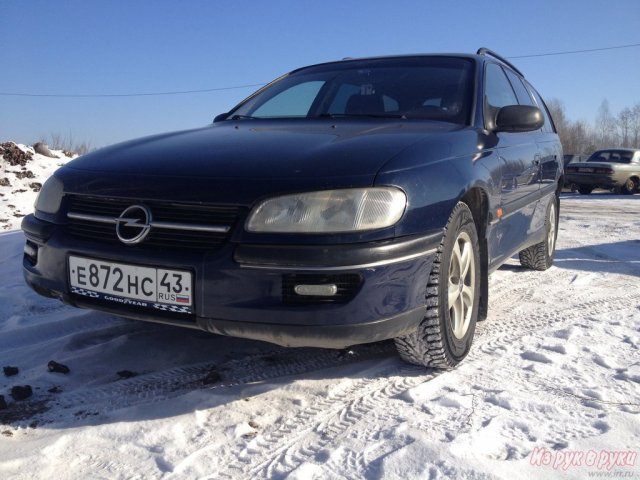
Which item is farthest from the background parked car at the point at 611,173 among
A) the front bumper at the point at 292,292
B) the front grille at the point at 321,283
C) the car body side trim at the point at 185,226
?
the car body side trim at the point at 185,226

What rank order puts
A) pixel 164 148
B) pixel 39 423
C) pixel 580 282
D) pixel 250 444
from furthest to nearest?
pixel 580 282 < pixel 164 148 < pixel 39 423 < pixel 250 444

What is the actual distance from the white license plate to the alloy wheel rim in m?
1.09

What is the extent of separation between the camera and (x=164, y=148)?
2566mm

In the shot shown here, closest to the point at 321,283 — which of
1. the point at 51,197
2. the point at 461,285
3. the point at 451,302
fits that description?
the point at 451,302

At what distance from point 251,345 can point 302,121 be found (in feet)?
3.97

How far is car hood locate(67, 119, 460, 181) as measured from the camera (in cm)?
213

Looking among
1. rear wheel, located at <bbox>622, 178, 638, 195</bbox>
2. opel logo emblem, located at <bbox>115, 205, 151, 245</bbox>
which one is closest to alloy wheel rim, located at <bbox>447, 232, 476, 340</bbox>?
opel logo emblem, located at <bbox>115, 205, 151, 245</bbox>

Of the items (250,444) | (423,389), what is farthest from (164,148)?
(423,389)

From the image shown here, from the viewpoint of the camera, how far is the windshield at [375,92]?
121 inches

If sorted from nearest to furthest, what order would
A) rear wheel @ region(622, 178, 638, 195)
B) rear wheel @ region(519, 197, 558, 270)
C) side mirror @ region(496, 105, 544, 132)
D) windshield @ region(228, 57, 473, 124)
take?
side mirror @ region(496, 105, 544, 132) → windshield @ region(228, 57, 473, 124) → rear wheel @ region(519, 197, 558, 270) → rear wheel @ region(622, 178, 638, 195)

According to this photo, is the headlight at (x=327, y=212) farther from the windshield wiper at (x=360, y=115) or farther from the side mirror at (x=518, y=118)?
the side mirror at (x=518, y=118)

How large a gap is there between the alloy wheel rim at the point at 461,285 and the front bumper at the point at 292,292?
457 mm

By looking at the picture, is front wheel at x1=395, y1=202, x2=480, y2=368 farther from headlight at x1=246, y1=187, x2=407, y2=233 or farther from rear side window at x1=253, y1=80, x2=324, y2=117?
rear side window at x1=253, y1=80, x2=324, y2=117

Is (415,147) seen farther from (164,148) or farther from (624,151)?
(624,151)
